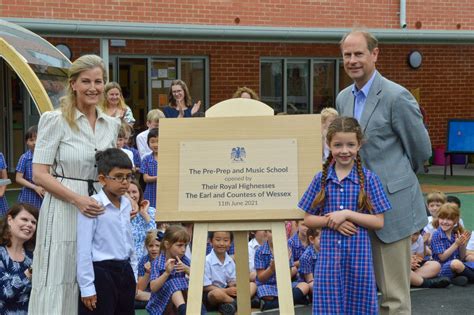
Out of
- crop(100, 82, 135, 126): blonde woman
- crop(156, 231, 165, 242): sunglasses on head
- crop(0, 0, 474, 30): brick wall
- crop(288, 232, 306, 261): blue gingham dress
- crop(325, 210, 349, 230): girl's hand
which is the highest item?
crop(0, 0, 474, 30): brick wall

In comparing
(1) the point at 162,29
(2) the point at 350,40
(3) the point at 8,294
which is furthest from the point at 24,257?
(1) the point at 162,29

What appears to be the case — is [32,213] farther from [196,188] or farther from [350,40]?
[350,40]

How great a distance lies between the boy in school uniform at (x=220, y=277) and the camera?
A: 7.57m

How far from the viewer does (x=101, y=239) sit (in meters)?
5.31

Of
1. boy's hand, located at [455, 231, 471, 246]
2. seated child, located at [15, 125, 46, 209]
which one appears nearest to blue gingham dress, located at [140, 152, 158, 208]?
seated child, located at [15, 125, 46, 209]

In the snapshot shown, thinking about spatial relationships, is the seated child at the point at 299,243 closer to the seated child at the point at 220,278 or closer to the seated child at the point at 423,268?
the seated child at the point at 220,278

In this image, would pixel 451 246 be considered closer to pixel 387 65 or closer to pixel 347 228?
pixel 347 228

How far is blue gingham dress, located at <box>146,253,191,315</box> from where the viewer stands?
22.9 ft

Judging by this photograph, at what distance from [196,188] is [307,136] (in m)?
0.72

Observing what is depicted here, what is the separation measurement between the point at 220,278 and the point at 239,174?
8.52 ft

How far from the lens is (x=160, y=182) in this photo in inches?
208

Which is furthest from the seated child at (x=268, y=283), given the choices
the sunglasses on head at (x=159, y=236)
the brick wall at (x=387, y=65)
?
the brick wall at (x=387, y=65)

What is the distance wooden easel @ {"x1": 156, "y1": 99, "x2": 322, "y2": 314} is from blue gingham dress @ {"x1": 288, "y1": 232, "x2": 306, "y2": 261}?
115 inches

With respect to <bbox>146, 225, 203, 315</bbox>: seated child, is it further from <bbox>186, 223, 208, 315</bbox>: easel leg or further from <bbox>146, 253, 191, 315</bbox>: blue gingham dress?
<bbox>186, 223, 208, 315</bbox>: easel leg
